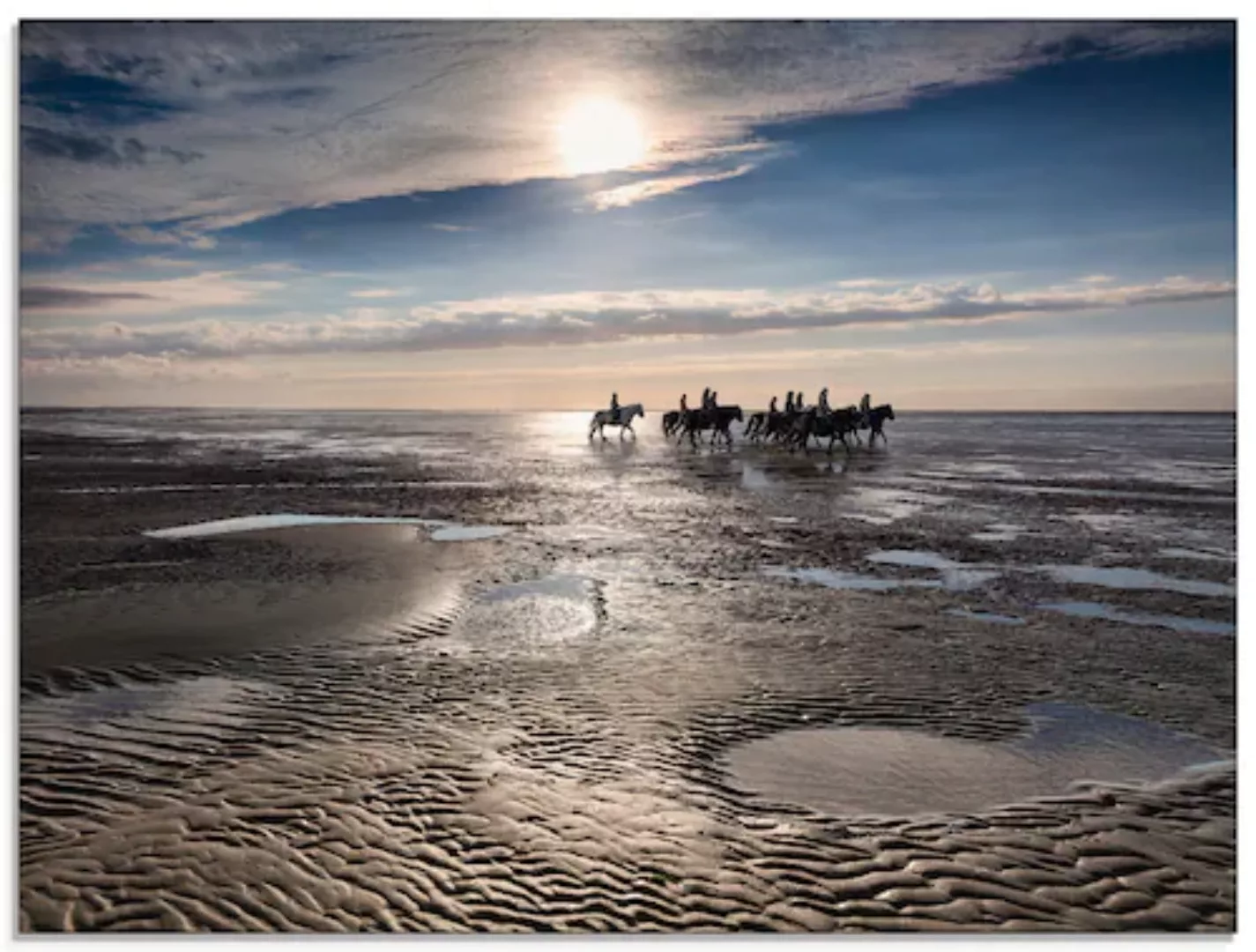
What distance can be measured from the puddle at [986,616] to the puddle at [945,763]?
2301 mm

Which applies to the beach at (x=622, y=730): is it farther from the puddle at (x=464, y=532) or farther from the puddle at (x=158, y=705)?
the puddle at (x=464, y=532)

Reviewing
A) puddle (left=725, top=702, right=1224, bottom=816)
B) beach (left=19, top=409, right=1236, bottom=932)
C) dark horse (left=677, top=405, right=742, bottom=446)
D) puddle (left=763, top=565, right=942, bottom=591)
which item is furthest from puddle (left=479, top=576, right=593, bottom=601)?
dark horse (left=677, top=405, right=742, bottom=446)

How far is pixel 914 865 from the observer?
176 inches

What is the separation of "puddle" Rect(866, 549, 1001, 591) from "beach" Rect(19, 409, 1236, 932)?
61 millimetres

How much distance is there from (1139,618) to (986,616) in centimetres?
135

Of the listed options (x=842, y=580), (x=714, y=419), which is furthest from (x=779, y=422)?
(x=842, y=580)

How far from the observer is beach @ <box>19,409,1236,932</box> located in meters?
4.34

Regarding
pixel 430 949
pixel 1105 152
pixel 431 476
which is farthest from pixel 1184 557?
pixel 431 476

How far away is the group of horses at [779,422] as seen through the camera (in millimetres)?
25953

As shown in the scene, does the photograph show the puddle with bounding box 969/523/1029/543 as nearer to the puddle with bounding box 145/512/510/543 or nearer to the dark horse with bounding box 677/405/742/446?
the puddle with bounding box 145/512/510/543

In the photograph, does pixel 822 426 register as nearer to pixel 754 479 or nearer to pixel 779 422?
pixel 779 422

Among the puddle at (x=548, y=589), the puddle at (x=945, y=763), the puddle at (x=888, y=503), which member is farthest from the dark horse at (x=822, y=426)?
the puddle at (x=945, y=763)
